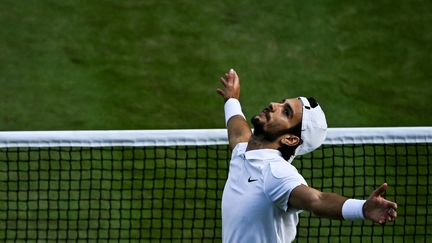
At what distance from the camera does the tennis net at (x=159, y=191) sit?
12.0m

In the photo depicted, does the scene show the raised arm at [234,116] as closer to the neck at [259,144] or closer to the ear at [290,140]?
the neck at [259,144]

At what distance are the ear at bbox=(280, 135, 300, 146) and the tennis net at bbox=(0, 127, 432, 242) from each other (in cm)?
336

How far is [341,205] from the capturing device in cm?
725

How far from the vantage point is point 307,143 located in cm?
826

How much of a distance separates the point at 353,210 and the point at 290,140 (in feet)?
3.81

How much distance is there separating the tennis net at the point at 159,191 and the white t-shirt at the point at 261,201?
3587 millimetres

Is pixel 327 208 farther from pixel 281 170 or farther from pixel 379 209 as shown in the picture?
pixel 281 170

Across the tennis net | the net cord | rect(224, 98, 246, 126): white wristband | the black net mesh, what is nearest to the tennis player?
rect(224, 98, 246, 126): white wristband

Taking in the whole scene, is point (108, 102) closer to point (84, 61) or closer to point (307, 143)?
point (84, 61)

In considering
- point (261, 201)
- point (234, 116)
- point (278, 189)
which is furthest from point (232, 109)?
point (278, 189)

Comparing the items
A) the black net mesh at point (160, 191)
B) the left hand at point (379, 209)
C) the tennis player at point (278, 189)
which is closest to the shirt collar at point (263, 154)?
the tennis player at point (278, 189)

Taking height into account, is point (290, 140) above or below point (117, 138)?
above

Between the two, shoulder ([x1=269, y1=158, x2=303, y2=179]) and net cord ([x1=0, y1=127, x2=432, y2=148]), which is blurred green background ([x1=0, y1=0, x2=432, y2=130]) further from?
shoulder ([x1=269, y1=158, x2=303, y2=179])

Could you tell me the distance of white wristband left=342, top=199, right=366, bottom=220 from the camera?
7109 mm
